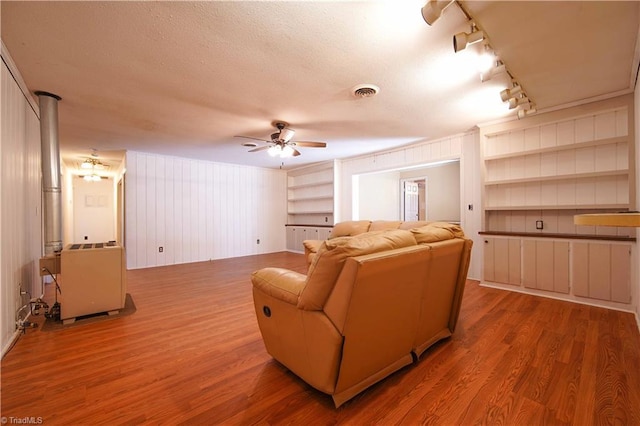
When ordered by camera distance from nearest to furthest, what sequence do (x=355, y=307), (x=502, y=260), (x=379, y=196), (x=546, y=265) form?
(x=355, y=307) → (x=546, y=265) → (x=502, y=260) → (x=379, y=196)

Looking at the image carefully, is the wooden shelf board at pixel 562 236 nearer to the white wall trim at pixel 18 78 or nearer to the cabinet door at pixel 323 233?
the cabinet door at pixel 323 233

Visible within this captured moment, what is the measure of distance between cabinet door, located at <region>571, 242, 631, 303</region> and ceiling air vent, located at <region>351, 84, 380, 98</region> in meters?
3.04

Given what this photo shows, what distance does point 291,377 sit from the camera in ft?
5.87

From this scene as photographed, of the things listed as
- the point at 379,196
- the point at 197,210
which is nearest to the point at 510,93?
the point at 379,196

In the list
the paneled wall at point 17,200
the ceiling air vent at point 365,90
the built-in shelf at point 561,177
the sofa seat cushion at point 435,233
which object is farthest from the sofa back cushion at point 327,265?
the built-in shelf at point 561,177

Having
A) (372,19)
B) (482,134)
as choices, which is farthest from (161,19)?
(482,134)

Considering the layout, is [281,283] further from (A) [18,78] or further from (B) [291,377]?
(A) [18,78]

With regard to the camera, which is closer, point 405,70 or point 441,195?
point 405,70

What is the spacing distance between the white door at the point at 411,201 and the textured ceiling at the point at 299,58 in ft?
12.9

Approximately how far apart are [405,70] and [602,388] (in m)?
2.67

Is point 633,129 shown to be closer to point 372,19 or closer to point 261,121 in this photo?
point 372,19

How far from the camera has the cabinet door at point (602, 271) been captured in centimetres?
293

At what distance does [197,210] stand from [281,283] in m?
5.27

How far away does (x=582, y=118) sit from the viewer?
3295 millimetres
